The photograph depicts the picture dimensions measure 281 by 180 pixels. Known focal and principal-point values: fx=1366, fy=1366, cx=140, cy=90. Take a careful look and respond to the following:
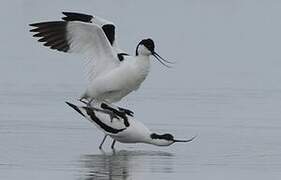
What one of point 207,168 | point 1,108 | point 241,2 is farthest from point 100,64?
point 241,2

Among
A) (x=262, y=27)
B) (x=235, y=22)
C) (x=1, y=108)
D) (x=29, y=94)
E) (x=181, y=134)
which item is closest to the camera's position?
(x=181, y=134)

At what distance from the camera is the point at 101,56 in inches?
661

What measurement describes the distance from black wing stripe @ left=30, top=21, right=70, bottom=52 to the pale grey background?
3.18 ft

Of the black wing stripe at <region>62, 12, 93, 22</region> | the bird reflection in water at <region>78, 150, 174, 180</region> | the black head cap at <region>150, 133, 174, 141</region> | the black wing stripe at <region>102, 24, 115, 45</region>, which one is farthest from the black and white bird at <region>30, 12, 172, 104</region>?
the bird reflection in water at <region>78, 150, 174, 180</region>

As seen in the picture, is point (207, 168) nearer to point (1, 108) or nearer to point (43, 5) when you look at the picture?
point (1, 108)

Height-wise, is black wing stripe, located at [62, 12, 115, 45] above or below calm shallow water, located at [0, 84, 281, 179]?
above

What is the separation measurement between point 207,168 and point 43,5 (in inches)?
1006

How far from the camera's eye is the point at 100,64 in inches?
662

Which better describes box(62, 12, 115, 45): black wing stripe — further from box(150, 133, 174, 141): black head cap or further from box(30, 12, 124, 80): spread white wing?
box(150, 133, 174, 141): black head cap

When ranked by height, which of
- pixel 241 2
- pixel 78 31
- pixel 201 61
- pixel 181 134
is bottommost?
pixel 241 2

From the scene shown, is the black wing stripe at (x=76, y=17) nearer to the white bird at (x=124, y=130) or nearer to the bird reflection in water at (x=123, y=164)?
the white bird at (x=124, y=130)

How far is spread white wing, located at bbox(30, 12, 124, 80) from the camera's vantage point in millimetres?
16531

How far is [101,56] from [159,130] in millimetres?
1155

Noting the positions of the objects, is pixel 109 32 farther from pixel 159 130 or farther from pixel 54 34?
pixel 159 130
